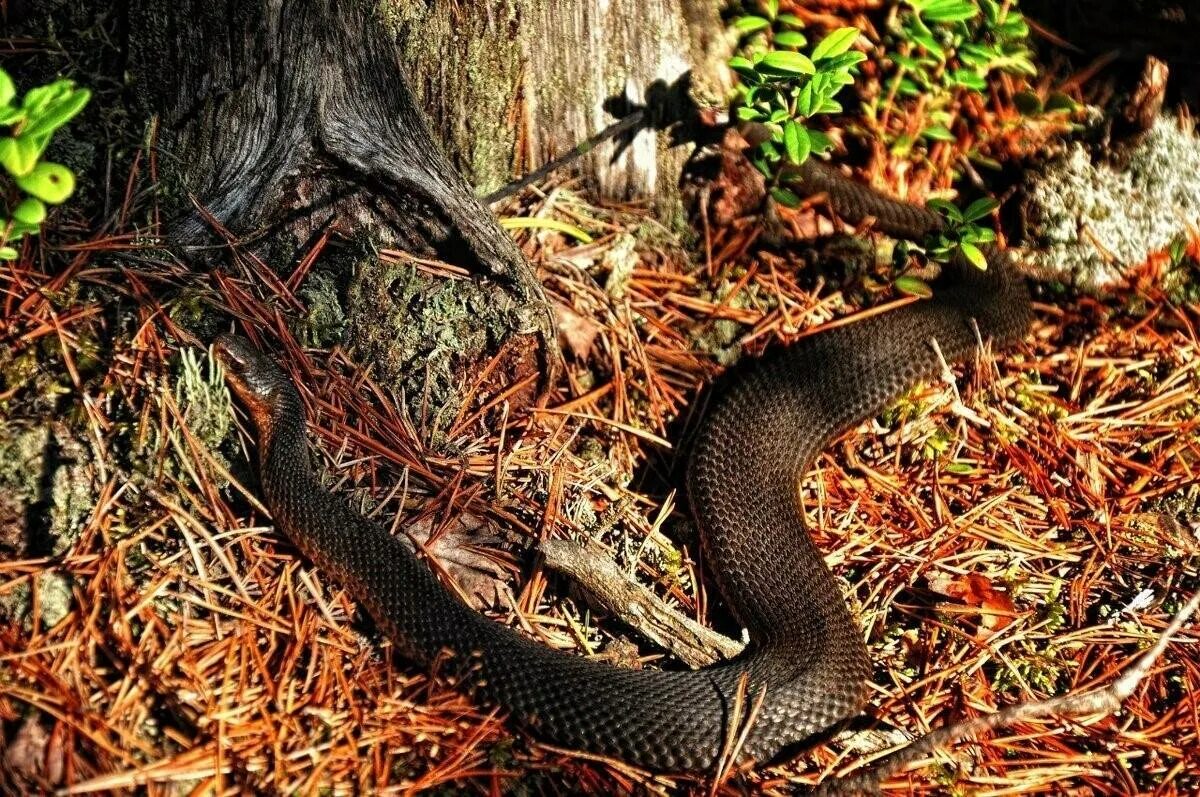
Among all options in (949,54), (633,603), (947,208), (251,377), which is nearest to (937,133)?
(949,54)

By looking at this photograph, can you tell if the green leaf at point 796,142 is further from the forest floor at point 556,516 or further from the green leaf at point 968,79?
the green leaf at point 968,79

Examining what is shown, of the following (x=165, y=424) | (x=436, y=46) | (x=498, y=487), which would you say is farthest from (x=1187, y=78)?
(x=165, y=424)

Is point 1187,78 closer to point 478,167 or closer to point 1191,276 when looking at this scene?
point 1191,276

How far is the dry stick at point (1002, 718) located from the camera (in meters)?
2.27

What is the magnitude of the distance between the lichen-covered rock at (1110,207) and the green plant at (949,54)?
20.9 inches

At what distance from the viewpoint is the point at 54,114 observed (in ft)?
7.39

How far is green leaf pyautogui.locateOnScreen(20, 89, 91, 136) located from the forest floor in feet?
2.94

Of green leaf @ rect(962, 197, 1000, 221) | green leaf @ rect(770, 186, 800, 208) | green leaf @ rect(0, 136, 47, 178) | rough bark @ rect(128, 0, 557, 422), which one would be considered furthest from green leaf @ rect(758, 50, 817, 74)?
green leaf @ rect(0, 136, 47, 178)

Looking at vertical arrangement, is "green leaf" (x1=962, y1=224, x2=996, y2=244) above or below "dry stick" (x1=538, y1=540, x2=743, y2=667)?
above

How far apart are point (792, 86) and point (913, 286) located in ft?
3.38

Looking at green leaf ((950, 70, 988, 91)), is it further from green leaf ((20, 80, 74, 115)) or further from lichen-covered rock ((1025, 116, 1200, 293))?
green leaf ((20, 80, 74, 115))

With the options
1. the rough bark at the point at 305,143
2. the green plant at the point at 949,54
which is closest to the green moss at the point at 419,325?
the rough bark at the point at 305,143

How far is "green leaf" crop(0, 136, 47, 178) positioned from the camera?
2178mm

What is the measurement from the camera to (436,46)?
11.8 ft
